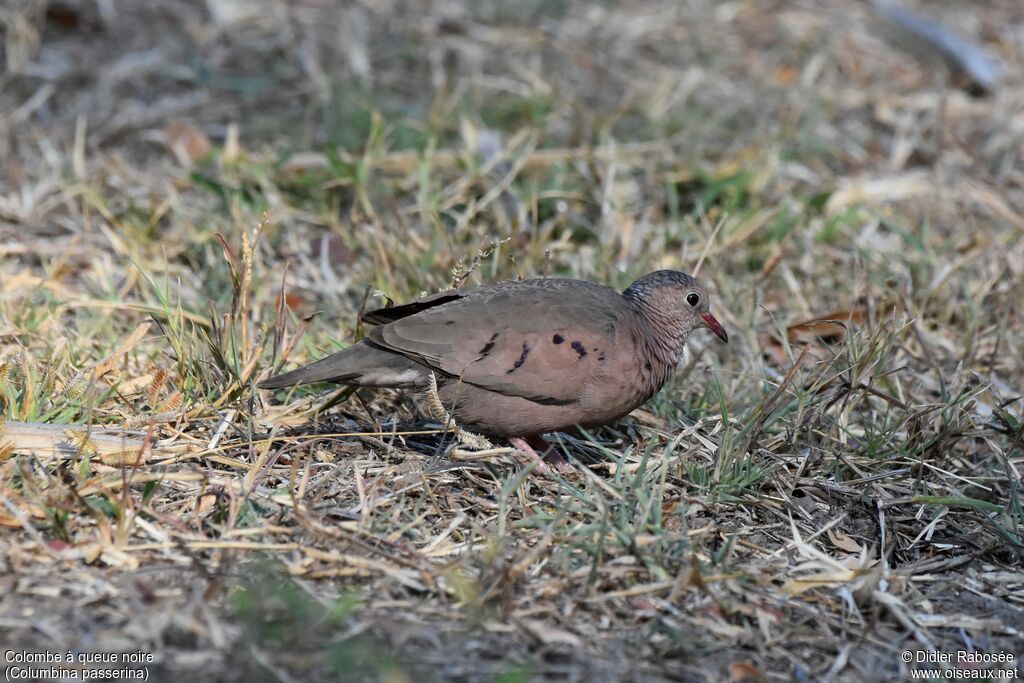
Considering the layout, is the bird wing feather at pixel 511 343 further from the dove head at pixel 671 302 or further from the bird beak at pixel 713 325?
the bird beak at pixel 713 325

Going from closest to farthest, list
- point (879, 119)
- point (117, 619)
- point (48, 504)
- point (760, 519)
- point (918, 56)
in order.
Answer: point (117, 619) → point (48, 504) → point (760, 519) → point (879, 119) → point (918, 56)

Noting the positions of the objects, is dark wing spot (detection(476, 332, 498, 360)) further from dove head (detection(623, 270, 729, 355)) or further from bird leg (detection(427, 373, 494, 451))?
dove head (detection(623, 270, 729, 355))

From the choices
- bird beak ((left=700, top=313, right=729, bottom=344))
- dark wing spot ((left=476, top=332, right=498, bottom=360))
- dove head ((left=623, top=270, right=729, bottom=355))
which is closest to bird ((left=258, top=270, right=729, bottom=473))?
dark wing spot ((left=476, top=332, right=498, bottom=360))

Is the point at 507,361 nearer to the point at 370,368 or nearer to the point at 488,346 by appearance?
the point at 488,346

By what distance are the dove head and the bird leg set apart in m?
0.81

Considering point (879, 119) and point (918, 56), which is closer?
point (879, 119)

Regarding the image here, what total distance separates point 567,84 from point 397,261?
268 centimetres

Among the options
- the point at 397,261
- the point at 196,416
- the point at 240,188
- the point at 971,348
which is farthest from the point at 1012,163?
the point at 196,416

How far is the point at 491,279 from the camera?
15.7ft

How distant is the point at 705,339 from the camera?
5.05m

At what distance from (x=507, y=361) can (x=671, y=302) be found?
2.69 ft

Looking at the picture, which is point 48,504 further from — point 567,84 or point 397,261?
point 567,84

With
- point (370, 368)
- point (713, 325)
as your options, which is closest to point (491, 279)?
point (713, 325)

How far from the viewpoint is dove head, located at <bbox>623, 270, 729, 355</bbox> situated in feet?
14.0
